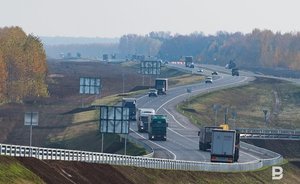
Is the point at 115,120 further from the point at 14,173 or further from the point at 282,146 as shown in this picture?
the point at 282,146

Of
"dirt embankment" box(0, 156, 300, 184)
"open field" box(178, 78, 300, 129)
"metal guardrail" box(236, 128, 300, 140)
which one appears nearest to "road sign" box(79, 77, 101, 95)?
"open field" box(178, 78, 300, 129)

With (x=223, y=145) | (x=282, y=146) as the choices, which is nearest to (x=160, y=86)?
(x=282, y=146)

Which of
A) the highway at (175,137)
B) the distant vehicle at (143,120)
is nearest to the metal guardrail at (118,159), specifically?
the highway at (175,137)

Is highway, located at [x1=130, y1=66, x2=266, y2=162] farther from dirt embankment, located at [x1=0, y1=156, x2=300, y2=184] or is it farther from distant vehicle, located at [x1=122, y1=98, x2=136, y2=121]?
dirt embankment, located at [x1=0, y1=156, x2=300, y2=184]

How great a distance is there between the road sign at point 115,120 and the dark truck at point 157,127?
23471 millimetres

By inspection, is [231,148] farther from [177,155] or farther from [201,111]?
[201,111]

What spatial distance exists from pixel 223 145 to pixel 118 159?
20.3m

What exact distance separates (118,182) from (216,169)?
20.2 meters

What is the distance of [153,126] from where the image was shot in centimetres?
12044

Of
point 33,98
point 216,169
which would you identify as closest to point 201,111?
point 33,98

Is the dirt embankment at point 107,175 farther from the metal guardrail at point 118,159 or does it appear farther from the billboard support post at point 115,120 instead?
the billboard support post at point 115,120

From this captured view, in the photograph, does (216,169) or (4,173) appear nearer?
(4,173)

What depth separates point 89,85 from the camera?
159m

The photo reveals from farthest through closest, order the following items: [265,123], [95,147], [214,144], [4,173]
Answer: [265,123] < [95,147] < [214,144] < [4,173]
